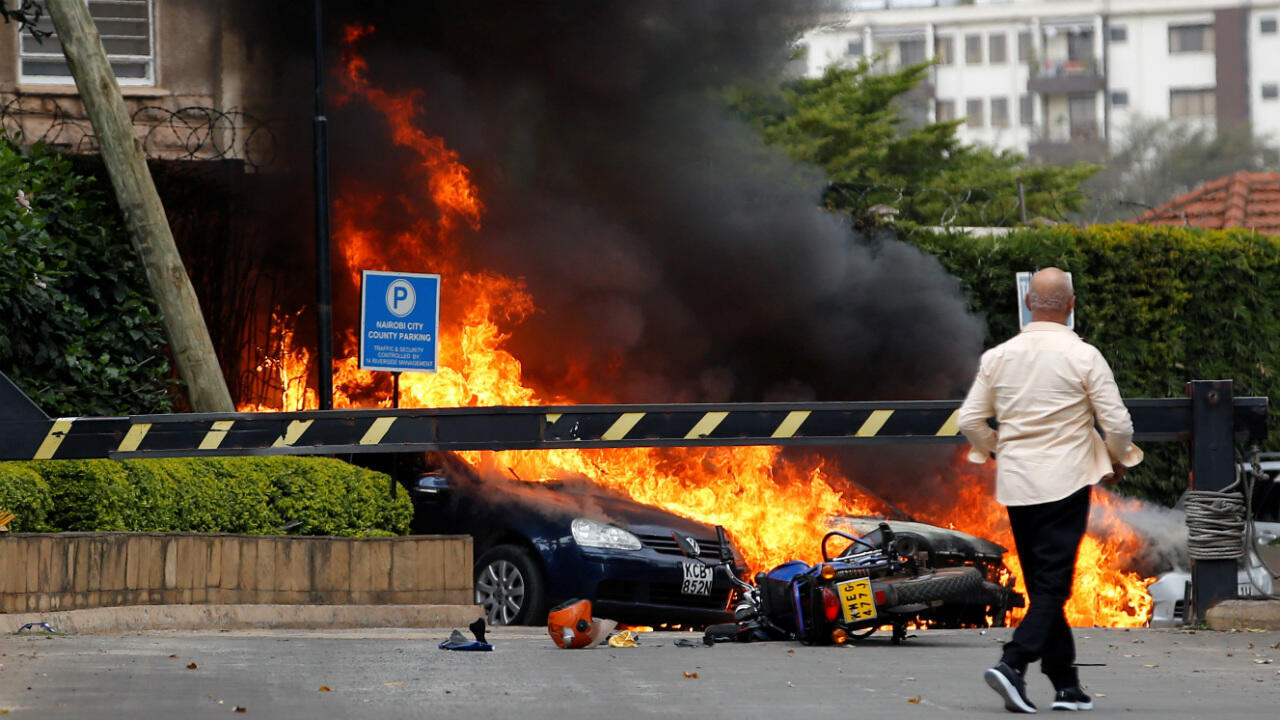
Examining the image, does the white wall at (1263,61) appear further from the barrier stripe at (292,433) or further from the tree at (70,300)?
the barrier stripe at (292,433)

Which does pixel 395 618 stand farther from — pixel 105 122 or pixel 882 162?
pixel 882 162

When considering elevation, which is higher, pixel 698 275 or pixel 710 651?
pixel 698 275

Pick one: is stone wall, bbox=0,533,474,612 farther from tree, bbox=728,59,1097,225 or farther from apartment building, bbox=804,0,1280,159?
apartment building, bbox=804,0,1280,159

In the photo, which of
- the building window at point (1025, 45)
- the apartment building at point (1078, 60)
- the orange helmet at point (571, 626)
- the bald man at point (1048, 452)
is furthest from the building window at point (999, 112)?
the bald man at point (1048, 452)

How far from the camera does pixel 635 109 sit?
19750 millimetres

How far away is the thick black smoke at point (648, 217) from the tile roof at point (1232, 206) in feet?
23.0

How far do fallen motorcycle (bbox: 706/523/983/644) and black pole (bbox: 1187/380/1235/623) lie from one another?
1.47 m

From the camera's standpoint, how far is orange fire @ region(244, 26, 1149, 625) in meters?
14.2

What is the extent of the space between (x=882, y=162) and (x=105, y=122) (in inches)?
994

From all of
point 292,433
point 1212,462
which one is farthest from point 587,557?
point 1212,462

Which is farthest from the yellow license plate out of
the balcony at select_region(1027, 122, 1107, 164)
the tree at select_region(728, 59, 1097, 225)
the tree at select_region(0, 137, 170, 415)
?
the balcony at select_region(1027, 122, 1107, 164)

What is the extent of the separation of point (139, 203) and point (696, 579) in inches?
220

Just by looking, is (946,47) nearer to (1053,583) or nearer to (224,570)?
(224,570)

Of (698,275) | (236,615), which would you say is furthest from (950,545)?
(698,275)
